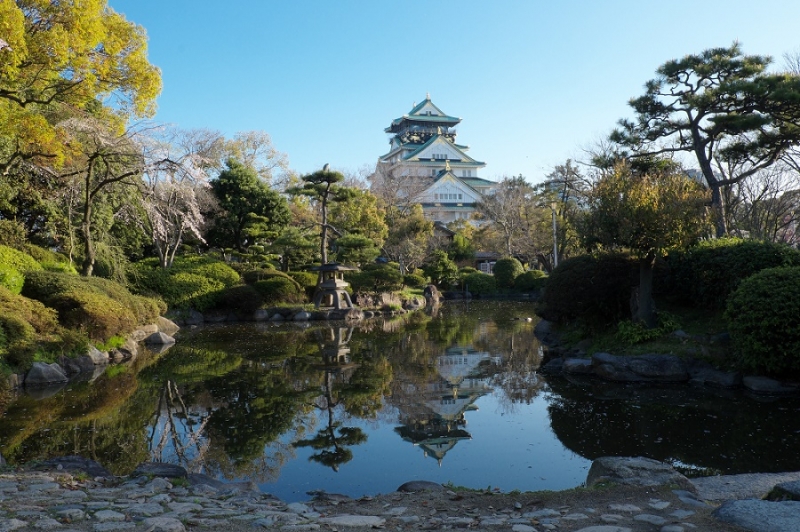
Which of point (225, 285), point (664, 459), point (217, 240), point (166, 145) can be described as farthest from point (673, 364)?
point (217, 240)

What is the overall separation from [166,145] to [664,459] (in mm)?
13960

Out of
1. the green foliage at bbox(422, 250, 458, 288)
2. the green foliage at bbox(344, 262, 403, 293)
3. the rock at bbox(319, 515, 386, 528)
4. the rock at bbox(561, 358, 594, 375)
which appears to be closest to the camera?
the rock at bbox(319, 515, 386, 528)

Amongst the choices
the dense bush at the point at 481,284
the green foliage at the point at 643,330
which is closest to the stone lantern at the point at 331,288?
the dense bush at the point at 481,284

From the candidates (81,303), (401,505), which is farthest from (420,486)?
(81,303)

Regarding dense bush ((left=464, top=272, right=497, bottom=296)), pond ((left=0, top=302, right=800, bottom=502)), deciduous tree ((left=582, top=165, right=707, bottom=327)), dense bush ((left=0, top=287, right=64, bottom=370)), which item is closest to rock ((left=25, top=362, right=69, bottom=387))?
dense bush ((left=0, top=287, right=64, bottom=370))

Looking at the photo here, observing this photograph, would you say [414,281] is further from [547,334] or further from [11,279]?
[11,279]

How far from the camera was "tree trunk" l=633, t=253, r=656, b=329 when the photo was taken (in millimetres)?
8914

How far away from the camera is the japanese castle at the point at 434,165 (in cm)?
4241

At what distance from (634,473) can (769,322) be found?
401cm

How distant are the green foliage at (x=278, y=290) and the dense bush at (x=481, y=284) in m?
12.6

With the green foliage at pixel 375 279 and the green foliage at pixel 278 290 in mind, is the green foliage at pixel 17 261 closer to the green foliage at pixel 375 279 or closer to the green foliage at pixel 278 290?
the green foliage at pixel 278 290

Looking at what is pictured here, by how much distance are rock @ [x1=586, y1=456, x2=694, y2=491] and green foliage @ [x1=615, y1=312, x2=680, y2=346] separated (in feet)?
16.3

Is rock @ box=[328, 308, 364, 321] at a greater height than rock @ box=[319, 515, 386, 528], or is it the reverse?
rock @ box=[328, 308, 364, 321]

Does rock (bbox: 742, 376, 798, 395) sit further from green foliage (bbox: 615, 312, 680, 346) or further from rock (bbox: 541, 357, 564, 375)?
rock (bbox: 541, 357, 564, 375)
